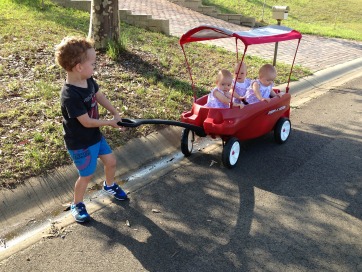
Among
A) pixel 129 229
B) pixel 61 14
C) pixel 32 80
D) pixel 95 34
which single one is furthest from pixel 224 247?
pixel 61 14

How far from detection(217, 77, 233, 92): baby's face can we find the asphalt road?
0.78m

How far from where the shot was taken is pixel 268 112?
484 centimetres

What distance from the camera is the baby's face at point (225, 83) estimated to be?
15.2 ft

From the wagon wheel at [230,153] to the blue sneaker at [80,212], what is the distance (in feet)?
5.21

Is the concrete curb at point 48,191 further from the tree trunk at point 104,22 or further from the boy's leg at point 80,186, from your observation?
the tree trunk at point 104,22

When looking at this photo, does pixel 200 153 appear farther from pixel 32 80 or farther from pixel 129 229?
pixel 32 80

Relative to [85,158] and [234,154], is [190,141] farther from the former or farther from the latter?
[85,158]

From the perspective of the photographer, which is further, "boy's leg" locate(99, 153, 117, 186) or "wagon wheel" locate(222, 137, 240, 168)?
"wagon wheel" locate(222, 137, 240, 168)

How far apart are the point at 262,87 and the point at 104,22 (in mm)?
3360

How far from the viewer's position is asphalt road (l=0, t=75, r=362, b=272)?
3092 mm

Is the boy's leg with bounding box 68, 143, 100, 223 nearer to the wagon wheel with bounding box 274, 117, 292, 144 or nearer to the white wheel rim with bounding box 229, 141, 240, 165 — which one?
the white wheel rim with bounding box 229, 141, 240, 165

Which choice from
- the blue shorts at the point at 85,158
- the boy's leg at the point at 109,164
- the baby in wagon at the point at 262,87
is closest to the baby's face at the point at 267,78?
the baby in wagon at the point at 262,87

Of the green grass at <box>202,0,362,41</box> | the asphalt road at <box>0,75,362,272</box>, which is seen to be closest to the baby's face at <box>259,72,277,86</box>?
the asphalt road at <box>0,75,362,272</box>

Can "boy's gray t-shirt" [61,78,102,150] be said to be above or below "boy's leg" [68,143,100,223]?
above
